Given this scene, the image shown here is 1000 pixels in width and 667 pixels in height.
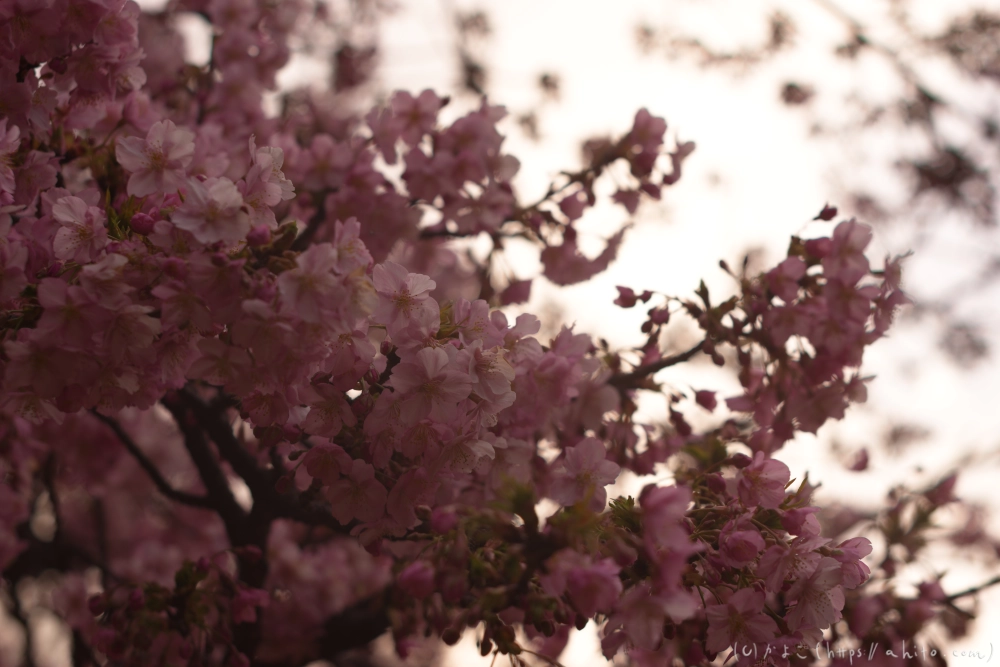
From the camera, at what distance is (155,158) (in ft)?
5.78

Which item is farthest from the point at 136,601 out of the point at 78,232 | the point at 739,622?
the point at 739,622

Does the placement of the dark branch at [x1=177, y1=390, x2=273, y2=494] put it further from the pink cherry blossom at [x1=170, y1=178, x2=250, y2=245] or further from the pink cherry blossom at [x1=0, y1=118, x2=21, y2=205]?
the pink cherry blossom at [x1=170, y1=178, x2=250, y2=245]

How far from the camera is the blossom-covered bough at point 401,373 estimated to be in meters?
1.41

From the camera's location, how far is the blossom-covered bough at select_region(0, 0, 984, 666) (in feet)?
4.64

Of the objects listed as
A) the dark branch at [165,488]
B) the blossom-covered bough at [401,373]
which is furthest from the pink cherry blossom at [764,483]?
the dark branch at [165,488]

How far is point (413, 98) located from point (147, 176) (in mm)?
1334

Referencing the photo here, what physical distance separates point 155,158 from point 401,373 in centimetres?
91

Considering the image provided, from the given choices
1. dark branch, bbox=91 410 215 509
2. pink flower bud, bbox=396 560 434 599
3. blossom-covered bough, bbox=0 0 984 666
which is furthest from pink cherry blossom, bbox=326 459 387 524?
dark branch, bbox=91 410 215 509

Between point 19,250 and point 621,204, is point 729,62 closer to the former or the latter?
point 621,204

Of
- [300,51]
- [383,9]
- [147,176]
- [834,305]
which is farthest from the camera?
[383,9]

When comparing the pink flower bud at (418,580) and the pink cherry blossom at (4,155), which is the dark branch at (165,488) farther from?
the pink flower bud at (418,580)

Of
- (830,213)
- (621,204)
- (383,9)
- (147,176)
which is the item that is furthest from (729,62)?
(147,176)

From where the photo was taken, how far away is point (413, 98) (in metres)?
2.82

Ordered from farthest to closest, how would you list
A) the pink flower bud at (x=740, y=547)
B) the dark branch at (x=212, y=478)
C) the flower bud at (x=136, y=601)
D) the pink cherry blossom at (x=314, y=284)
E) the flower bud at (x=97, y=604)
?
the dark branch at (x=212, y=478) → the flower bud at (x=97, y=604) → the flower bud at (x=136, y=601) → the pink flower bud at (x=740, y=547) → the pink cherry blossom at (x=314, y=284)
